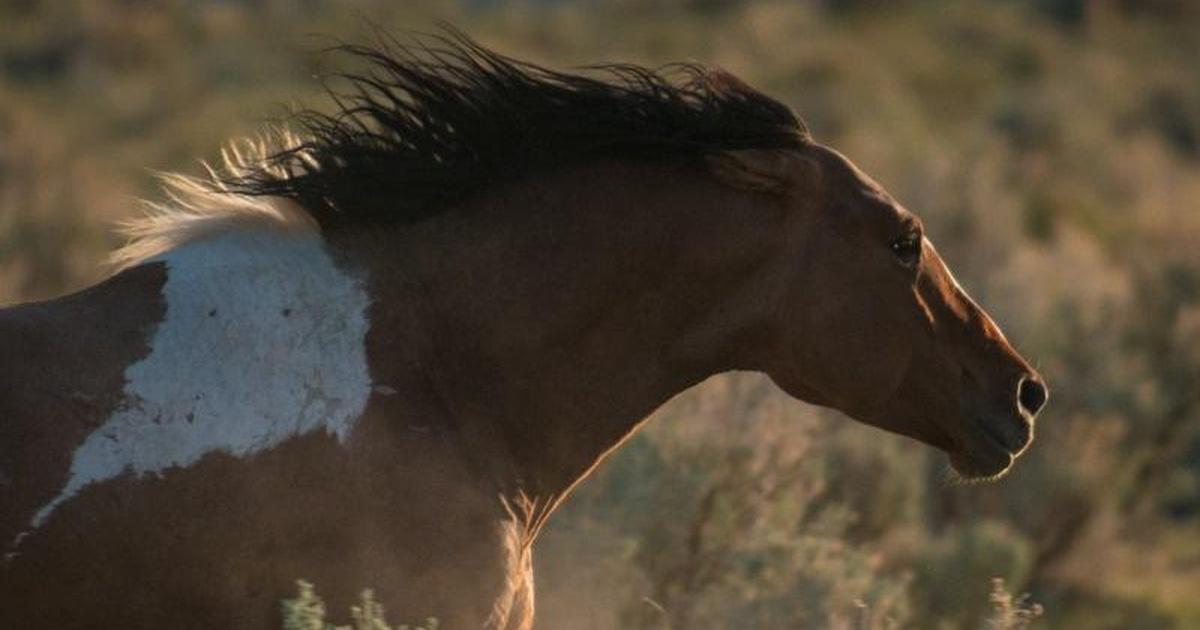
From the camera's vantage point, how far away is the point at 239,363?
177 inches

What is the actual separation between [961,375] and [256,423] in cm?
171

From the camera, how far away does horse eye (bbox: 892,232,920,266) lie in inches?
199

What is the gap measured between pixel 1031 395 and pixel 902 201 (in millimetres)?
12011

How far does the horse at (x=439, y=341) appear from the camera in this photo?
4.31 meters

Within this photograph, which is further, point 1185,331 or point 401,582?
point 1185,331

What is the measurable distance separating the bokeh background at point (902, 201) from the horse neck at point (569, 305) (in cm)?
101

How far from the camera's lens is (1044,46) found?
34844 mm

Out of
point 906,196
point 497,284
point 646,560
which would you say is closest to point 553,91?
point 497,284

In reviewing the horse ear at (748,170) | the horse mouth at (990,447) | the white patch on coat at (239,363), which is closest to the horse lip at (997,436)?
the horse mouth at (990,447)

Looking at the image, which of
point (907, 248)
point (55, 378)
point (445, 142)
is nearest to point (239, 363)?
point (55, 378)

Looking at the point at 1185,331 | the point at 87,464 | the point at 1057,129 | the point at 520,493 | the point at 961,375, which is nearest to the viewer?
the point at 87,464

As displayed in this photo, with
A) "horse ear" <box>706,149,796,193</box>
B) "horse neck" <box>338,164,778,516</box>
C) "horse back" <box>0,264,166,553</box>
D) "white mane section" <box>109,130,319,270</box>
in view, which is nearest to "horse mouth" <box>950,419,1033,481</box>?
"horse neck" <box>338,164,778,516</box>

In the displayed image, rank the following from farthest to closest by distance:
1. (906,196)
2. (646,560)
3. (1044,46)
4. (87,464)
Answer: (1044,46) < (906,196) < (646,560) < (87,464)

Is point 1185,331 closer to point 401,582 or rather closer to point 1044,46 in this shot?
point 401,582
